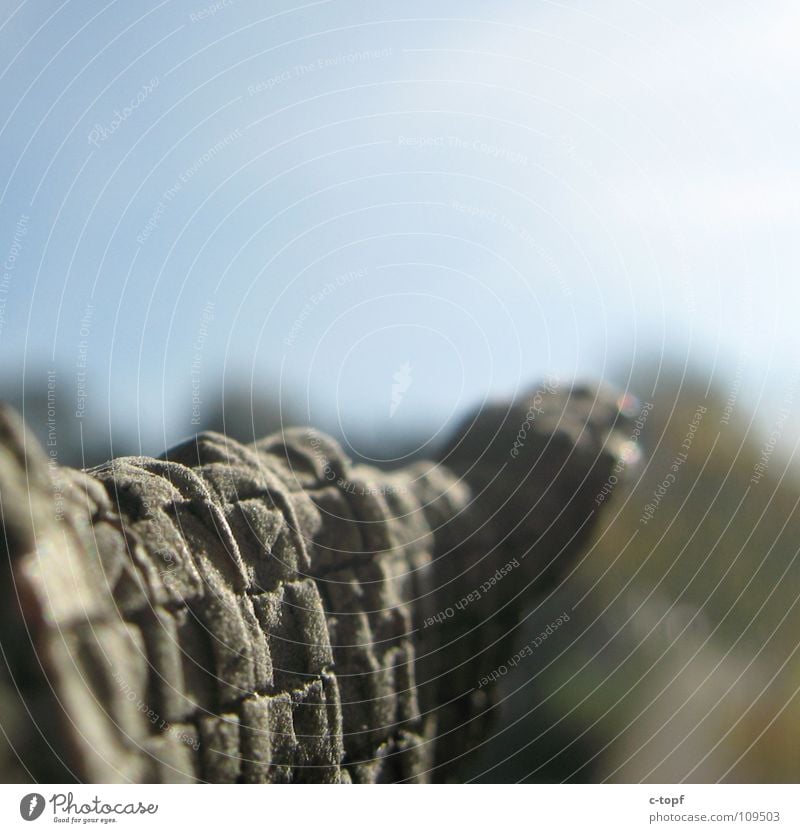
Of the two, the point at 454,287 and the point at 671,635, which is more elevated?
the point at 454,287

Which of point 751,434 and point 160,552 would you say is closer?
point 160,552

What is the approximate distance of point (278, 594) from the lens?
752mm

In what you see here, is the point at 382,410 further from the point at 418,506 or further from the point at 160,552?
the point at 160,552

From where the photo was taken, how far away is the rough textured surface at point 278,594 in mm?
703

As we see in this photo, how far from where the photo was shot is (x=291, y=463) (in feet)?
2.63

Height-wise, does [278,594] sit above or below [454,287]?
below

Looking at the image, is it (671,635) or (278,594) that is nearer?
(278,594)

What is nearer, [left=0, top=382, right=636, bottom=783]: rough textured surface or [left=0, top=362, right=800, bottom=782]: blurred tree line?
[left=0, top=382, right=636, bottom=783]: rough textured surface

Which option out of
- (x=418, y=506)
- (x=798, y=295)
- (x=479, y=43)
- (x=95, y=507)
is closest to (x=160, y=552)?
(x=95, y=507)

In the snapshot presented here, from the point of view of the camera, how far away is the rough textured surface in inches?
27.7

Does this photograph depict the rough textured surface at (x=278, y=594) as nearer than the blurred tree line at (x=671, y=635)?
Yes

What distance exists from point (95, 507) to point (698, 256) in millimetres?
682
